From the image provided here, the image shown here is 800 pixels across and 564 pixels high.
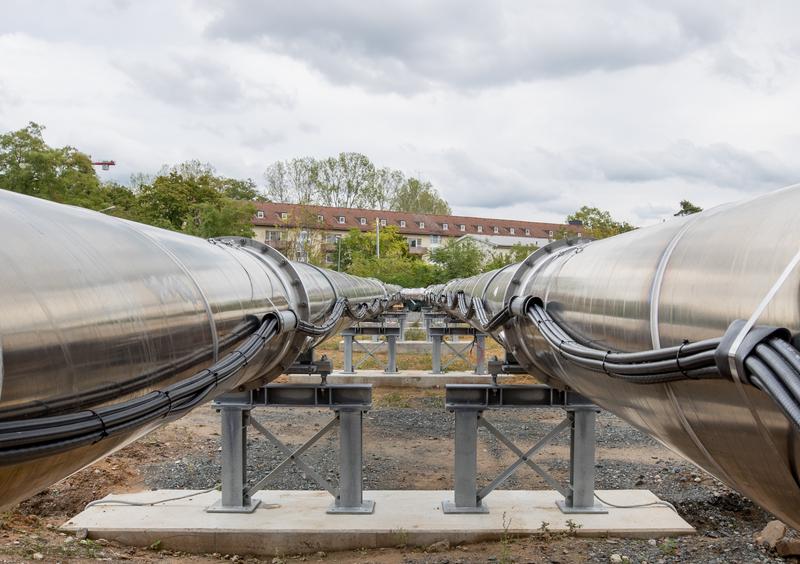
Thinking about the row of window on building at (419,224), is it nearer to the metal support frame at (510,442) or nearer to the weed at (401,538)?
the metal support frame at (510,442)

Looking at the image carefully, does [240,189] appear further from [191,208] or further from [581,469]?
[581,469]

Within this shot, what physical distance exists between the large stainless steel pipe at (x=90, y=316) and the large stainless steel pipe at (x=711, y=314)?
1.69m

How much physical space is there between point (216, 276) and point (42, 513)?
656 centimetres

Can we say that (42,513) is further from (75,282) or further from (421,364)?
(421,364)

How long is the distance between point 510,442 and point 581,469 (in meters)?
0.92

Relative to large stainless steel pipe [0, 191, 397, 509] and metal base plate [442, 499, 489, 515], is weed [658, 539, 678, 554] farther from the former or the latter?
large stainless steel pipe [0, 191, 397, 509]

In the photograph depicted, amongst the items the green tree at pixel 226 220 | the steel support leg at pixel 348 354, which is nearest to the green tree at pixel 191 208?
the green tree at pixel 226 220

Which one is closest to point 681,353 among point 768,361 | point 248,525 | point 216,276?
point 768,361

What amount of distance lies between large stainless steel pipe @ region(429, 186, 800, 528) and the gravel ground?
4604 mm

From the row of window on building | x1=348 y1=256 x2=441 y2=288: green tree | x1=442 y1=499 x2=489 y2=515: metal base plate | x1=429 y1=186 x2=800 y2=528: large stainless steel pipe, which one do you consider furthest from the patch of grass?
the row of window on building

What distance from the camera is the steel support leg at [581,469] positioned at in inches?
300

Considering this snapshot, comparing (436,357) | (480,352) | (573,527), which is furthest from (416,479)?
(436,357)

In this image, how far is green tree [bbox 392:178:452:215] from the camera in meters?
65.4

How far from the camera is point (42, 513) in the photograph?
818cm
